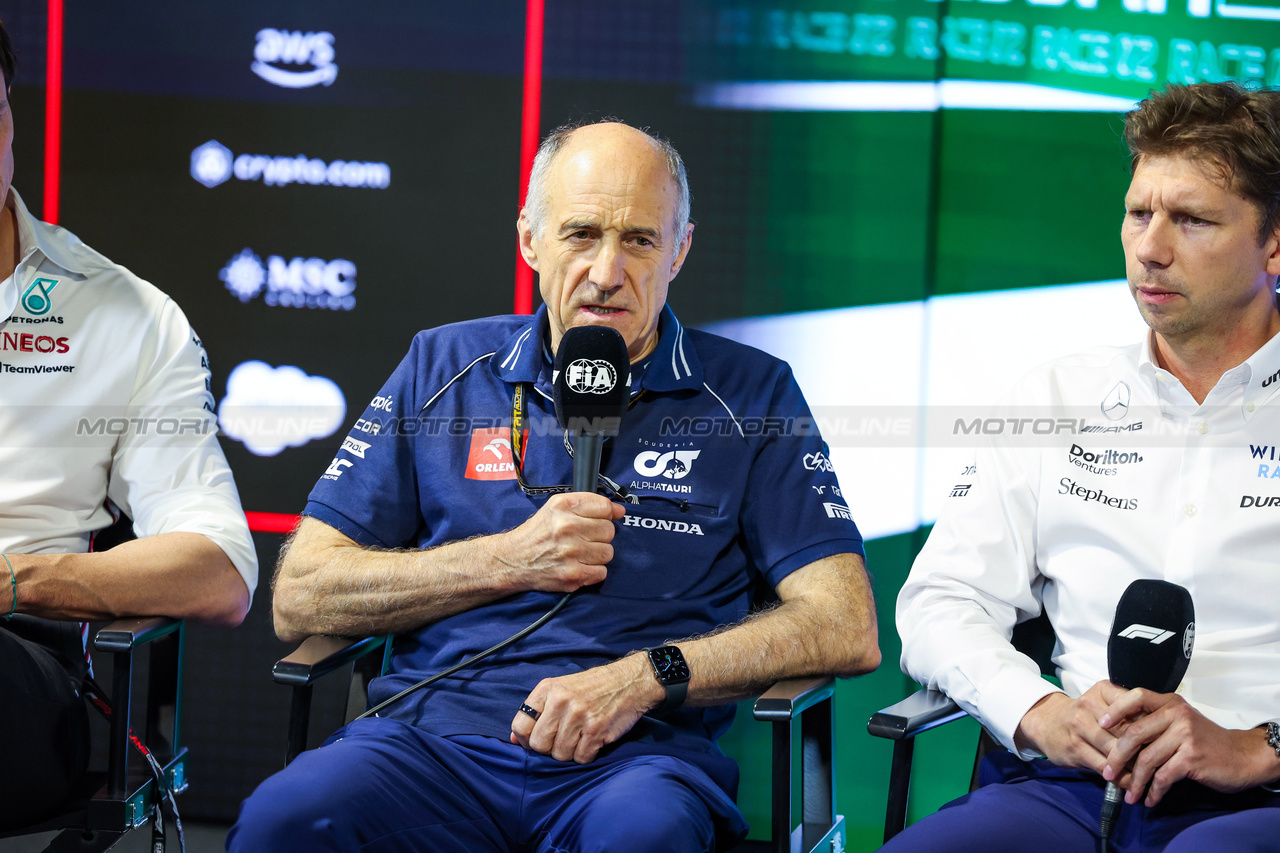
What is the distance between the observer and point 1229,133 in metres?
1.93

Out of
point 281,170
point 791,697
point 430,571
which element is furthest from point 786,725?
point 281,170

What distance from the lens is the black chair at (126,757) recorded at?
1.82 metres

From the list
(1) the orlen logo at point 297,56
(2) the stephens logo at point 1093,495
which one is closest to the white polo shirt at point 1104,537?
(2) the stephens logo at point 1093,495

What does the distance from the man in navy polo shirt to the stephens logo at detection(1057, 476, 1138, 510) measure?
0.37 metres

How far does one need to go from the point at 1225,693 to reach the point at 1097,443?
1.49 feet

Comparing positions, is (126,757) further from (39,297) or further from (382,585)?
(39,297)

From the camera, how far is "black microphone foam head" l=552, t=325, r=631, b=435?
5.82 feet

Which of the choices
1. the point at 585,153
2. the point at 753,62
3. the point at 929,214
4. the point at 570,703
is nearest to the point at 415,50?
the point at 753,62

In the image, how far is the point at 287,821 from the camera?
1592 millimetres

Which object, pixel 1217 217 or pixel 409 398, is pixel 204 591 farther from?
pixel 1217 217

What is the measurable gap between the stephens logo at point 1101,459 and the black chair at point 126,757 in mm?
1590

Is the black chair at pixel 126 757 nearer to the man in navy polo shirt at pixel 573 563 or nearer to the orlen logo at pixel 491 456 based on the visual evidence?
the man in navy polo shirt at pixel 573 563

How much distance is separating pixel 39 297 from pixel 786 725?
1658 mm

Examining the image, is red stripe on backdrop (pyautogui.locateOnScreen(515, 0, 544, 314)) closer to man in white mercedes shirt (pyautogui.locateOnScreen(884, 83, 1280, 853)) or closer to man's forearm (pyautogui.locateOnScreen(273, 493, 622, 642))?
man's forearm (pyautogui.locateOnScreen(273, 493, 622, 642))
